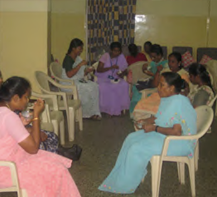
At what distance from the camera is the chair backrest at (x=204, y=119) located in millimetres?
2414

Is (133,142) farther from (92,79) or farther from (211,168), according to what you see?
(92,79)

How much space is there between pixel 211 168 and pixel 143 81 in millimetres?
2004

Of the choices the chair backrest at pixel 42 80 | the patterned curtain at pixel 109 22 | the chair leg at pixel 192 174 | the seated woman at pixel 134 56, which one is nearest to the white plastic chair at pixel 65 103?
the chair backrest at pixel 42 80

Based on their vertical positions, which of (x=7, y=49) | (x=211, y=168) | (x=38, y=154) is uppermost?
(x=7, y=49)

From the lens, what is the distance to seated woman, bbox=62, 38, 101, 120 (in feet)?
15.5

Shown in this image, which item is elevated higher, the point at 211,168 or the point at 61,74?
the point at 61,74

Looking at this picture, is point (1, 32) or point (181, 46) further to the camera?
point (181, 46)

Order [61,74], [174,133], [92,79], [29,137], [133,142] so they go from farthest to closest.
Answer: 1. [92,79]
2. [61,74]
3. [133,142]
4. [174,133]
5. [29,137]

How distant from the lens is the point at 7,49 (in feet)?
16.9

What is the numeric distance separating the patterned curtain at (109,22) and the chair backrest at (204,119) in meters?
4.71

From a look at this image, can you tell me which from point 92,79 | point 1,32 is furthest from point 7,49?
point 92,79

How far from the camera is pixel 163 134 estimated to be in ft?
8.35

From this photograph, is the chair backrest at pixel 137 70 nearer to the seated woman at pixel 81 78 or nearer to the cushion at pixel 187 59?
the seated woman at pixel 81 78

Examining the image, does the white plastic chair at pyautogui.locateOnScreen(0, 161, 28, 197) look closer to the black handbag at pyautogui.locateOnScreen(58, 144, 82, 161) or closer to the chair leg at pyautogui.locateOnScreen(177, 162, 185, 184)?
the black handbag at pyautogui.locateOnScreen(58, 144, 82, 161)
